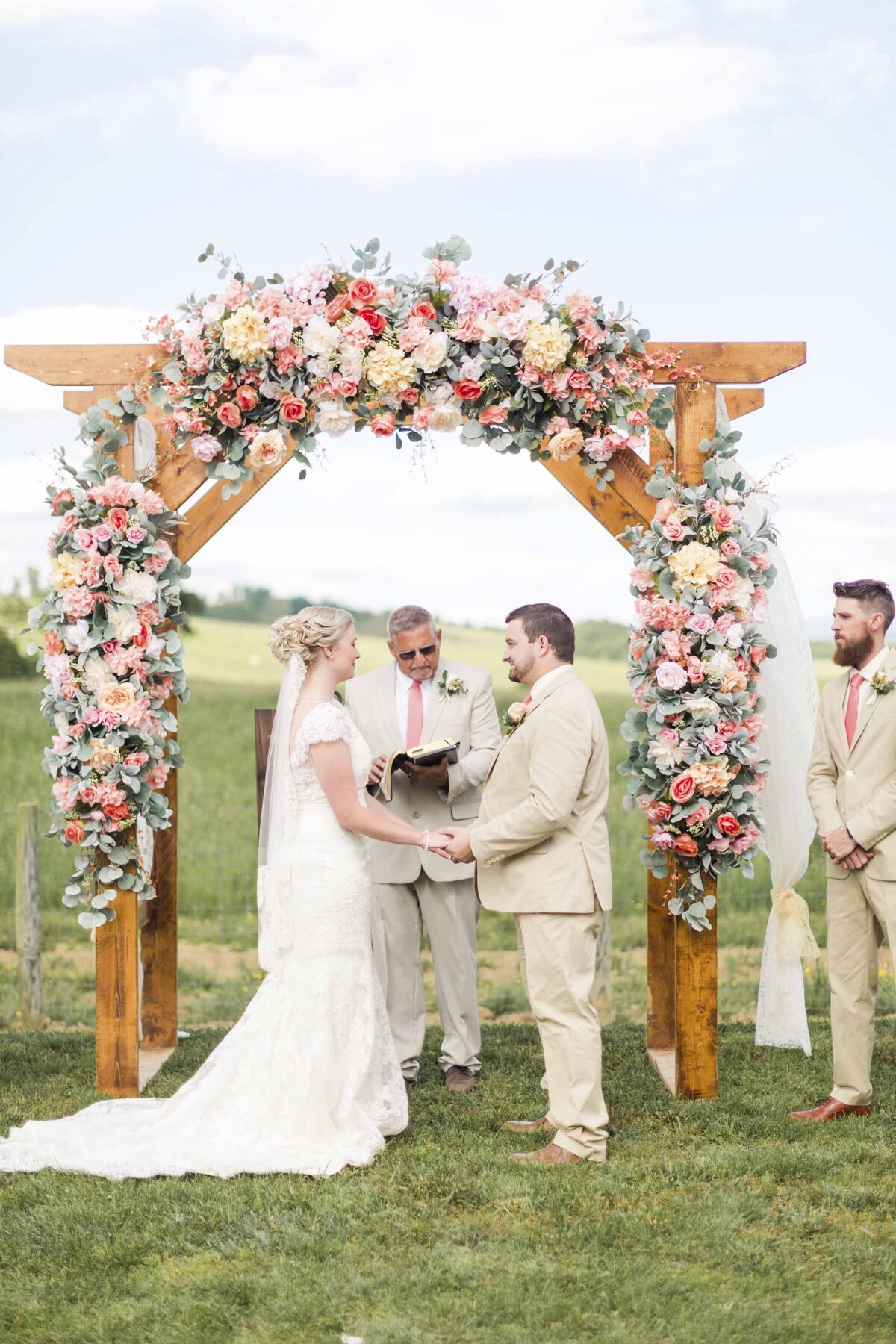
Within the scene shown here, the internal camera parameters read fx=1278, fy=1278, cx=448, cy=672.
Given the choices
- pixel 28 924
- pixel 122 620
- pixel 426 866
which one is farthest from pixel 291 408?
pixel 28 924

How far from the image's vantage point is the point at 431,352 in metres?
5.57

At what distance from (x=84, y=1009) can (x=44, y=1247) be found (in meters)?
4.71

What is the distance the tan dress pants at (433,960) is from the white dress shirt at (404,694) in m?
0.72

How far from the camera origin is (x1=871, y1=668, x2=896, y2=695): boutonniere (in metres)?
5.22

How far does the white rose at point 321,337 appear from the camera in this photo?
557cm

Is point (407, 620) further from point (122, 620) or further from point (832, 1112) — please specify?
point (832, 1112)

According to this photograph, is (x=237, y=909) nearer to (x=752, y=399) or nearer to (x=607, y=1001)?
(x=607, y=1001)

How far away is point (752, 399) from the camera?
20.3ft

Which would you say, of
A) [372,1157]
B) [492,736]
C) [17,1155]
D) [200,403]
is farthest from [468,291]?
[17,1155]

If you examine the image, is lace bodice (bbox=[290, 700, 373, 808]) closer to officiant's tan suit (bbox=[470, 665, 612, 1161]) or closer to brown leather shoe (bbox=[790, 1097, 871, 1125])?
officiant's tan suit (bbox=[470, 665, 612, 1161])

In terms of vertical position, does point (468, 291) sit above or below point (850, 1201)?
above

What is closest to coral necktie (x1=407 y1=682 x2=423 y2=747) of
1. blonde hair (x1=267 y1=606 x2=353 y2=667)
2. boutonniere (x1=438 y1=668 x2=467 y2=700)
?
boutonniere (x1=438 y1=668 x2=467 y2=700)

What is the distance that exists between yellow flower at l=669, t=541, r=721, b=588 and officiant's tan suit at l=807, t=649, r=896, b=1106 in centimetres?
70

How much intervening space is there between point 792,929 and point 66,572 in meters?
3.74
